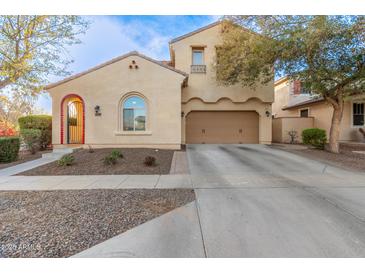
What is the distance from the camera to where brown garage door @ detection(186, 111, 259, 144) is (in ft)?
47.1

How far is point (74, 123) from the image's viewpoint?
12.4m

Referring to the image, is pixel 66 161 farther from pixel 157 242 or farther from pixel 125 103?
pixel 157 242

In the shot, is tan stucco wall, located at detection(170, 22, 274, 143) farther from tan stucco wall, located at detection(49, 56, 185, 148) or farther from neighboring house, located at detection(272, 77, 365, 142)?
tan stucco wall, located at detection(49, 56, 185, 148)

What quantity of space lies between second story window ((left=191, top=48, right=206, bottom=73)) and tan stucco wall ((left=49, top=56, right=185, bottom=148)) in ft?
9.19

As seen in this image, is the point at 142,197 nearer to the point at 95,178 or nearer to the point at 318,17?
the point at 95,178

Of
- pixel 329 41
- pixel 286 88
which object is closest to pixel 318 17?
pixel 329 41

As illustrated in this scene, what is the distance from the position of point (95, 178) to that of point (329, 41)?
1011 cm

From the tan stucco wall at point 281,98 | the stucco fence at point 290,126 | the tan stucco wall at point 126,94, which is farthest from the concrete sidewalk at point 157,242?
the tan stucco wall at point 281,98

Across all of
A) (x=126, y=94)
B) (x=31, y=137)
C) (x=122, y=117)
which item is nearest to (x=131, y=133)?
(x=122, y=117)

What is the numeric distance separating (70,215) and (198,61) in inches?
496

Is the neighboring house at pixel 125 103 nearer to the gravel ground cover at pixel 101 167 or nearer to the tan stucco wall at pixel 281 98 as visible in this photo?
the gravel ground cover at pixel 101 167

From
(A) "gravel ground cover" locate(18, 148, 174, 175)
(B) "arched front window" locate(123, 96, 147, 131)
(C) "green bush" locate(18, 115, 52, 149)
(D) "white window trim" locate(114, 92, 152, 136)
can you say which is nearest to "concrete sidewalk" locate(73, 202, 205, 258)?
(A) "gravel ground cover" locate(18, 148, 174, 175)

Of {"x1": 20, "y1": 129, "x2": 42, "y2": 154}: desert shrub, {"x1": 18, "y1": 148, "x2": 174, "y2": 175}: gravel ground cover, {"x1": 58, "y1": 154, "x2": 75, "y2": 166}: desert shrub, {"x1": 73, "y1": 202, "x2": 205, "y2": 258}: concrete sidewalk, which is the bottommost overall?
{"x1": 73, "y1": 202, "x2": 205, "y2": 258}: concrete sidewalk

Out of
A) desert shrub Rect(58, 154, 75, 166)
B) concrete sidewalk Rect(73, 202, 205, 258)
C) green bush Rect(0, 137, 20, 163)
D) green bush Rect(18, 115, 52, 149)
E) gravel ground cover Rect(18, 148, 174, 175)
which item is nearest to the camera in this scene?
concrete sidewalk Rect(73, 202, 205, 258)
